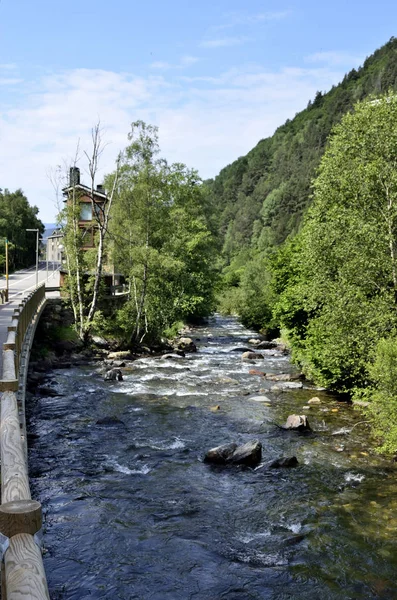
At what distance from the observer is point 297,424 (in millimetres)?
18922

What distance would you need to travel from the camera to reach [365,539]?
11203 millimetres

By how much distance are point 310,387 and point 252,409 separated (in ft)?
18.5

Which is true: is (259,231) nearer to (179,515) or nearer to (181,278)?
(181,278)

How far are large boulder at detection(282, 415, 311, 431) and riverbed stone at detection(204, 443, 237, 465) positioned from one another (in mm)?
3627

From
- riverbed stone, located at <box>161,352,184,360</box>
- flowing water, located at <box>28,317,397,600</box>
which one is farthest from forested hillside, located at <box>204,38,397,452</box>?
riverbed stone, located at <box>161,352,184,360</box>

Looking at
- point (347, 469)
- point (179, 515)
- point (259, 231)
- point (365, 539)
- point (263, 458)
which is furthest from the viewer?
point (259, 231)

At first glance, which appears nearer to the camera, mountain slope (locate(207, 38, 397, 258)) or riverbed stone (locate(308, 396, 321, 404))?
riverbed stone (locate(308, 396, 321, 404))

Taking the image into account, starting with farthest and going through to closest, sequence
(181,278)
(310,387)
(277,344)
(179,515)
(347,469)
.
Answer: (181,278), (277,344), (310,387), (347,469), (179,515)

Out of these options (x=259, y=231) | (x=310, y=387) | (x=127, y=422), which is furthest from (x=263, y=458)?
(x=259, y=231)

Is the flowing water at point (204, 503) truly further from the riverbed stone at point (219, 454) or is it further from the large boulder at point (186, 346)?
the large boulder at point (186, 346)

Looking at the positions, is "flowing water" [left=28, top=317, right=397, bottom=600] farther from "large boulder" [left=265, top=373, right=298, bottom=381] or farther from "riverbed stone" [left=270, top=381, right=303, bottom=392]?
"large boulder" [left=265, top=373, right=298, bottom=381]

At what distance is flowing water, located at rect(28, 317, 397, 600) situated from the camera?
973cm

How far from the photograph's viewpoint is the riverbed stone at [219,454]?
51.6ft

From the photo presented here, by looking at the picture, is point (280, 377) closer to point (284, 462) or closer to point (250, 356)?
point (250, 356)
